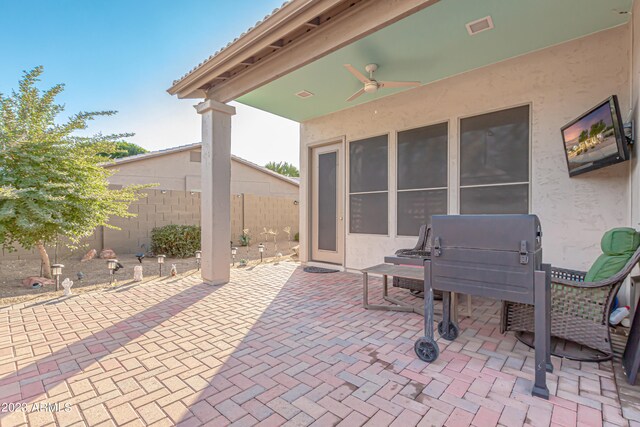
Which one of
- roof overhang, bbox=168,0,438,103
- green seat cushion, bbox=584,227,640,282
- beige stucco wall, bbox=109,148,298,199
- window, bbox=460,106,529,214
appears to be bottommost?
green seat cushion, bbox=584,227,640,282

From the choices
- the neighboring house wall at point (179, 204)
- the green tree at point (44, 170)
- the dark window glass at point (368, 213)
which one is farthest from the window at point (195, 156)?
the dark window glass at point (368, 213)

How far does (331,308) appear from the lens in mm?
3691

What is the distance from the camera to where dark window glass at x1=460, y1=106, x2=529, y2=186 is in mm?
4125

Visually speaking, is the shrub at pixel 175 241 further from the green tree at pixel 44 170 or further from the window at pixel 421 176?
the window at pixel 421 176

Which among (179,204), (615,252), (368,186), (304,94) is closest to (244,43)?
(304,94)

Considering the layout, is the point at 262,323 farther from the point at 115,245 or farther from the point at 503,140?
the point at 115,245

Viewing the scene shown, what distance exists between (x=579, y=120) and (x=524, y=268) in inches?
91.1

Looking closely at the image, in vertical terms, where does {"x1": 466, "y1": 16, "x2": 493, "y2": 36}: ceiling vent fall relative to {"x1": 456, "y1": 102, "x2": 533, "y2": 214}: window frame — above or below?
above

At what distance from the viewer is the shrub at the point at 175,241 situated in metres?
7.55

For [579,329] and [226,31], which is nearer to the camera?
[579,329]

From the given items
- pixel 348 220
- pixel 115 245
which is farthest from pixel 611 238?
pixel 115 245

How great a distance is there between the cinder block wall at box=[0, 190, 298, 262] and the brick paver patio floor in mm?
3862

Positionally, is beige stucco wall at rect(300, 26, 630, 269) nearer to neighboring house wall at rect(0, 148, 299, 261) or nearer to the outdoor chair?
the outdoor chair

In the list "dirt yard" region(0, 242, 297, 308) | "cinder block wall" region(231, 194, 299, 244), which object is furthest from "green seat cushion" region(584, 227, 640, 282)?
"cinder block wall" region(231, 194, 299, 244)
